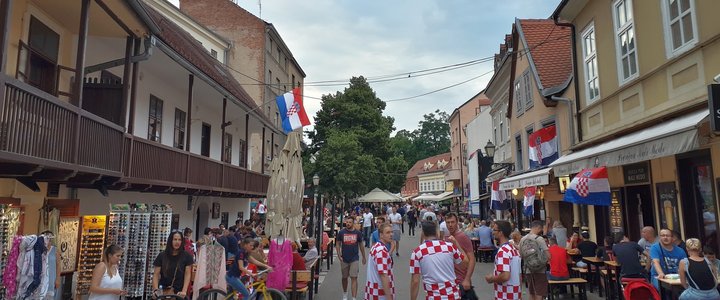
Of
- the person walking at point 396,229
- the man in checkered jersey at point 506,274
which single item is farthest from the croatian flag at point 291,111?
the man in checkered jersey at point 506,274

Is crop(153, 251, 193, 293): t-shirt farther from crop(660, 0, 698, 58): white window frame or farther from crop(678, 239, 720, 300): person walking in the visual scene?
crop(660, 0, 698, 58): white window frame

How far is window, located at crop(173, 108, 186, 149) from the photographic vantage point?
627 inches

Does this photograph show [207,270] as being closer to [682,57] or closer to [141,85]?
[141,85]

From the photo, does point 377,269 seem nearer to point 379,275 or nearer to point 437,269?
point 379,275

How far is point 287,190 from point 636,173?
834 centimetres

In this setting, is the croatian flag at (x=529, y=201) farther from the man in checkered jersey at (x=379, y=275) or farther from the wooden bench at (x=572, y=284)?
the man in checkered jersey at (x=379, y=275)

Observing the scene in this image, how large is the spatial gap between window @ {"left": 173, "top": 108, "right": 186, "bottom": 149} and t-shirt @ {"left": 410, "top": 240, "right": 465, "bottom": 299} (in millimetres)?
12452

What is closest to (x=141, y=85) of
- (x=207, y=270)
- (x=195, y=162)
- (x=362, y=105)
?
(x=195, y=162)

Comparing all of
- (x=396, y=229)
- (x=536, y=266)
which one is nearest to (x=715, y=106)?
(x=536, y=266)

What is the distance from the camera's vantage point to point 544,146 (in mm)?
16562

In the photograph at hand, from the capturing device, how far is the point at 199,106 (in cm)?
1823

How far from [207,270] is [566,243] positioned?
9.82 m

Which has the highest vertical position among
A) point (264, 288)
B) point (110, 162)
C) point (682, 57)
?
point (682, 57)

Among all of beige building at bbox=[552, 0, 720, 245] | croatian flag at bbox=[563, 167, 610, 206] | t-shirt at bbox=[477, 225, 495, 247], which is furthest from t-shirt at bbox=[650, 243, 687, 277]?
t-shirt at bbox=[477, 225, 495, 247]
